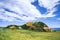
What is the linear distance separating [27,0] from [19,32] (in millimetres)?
684

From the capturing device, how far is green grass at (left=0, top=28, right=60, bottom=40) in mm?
2910

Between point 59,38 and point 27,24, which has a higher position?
point 27,24

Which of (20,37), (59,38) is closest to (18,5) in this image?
(20,37)

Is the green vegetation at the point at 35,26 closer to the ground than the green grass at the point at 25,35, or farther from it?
farther from it

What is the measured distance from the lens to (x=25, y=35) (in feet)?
9.73

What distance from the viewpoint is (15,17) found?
10.1 feet

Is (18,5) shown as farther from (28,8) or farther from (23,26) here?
(23,26)

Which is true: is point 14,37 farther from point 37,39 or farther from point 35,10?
point 35,10

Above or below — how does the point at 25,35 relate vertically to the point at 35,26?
below

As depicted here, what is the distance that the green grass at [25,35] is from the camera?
291 centimetres

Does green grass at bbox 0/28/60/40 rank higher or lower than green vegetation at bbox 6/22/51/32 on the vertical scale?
lower

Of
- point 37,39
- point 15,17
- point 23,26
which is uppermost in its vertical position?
point 15,17

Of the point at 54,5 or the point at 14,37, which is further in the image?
the point at 54,5

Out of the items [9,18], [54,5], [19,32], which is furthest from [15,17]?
[54,5]
